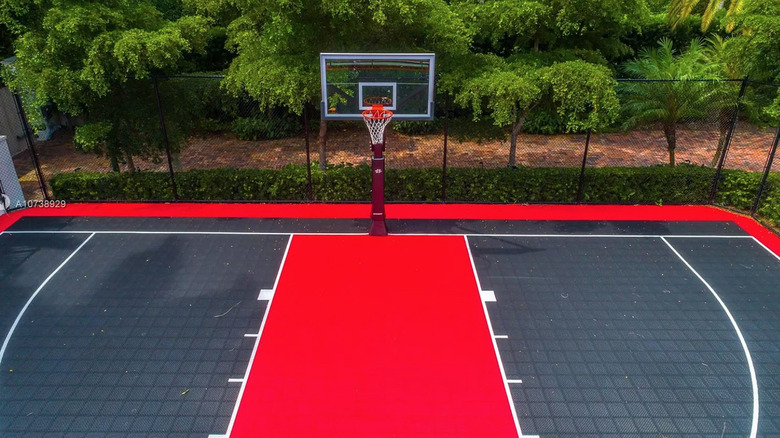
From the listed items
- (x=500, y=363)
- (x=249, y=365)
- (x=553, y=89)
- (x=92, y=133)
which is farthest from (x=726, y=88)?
(x=92, y=133)

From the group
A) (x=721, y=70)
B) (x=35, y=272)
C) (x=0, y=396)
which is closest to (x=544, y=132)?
(x=721, y=70)

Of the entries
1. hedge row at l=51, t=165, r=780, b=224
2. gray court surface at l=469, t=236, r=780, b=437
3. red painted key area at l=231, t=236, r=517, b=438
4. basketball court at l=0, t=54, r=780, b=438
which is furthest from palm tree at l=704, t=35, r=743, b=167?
red painted key area at l=231, t=236, r=517, b=438

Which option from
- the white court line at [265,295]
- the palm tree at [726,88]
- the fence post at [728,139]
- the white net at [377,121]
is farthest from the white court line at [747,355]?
the white court line at [265,295]

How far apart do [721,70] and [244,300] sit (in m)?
13.2

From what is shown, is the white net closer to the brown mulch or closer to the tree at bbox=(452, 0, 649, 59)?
the tree at bbox=(452, 0, 649, 59)

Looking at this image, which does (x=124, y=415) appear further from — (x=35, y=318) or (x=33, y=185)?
(x=33, y=185)

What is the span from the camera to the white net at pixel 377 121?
35.2 feet

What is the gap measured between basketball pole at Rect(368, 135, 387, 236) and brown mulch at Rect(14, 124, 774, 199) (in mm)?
4348

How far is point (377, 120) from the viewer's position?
35.2ft

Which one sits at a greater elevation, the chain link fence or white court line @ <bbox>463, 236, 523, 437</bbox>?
the chain link fence

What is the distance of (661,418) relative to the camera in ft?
21.9

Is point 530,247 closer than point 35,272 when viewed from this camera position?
No

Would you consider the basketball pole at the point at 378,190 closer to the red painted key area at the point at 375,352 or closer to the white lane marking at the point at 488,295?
the red painted key area at the point at 375,352

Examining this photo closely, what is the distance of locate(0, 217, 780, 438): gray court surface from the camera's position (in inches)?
266
